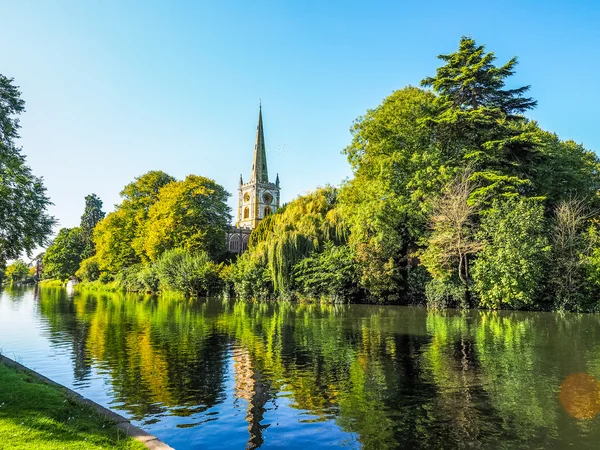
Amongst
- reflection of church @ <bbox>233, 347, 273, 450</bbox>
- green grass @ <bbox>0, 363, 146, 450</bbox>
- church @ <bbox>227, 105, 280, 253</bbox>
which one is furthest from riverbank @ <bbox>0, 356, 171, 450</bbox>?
Result: church @ <bbox>227, 105, 280, 253</bbox>

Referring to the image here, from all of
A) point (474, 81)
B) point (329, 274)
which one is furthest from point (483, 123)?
point (329, 274)

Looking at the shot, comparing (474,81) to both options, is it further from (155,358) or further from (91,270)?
(91,270)

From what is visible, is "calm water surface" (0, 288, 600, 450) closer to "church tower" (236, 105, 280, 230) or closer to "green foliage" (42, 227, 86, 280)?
"green foliage" (42, 227, 86, 280)

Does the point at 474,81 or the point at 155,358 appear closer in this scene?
the point at 155,358

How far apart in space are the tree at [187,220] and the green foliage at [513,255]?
1287 inches

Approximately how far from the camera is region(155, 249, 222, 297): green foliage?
46.7m

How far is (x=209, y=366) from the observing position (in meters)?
12.5

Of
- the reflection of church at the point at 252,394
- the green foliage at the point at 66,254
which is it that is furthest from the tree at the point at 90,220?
the reflection of church at the point at 252,394

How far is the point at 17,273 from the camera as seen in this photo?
123938mm

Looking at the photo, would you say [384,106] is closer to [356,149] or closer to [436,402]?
[356,149]

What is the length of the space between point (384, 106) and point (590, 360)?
26.5 meters

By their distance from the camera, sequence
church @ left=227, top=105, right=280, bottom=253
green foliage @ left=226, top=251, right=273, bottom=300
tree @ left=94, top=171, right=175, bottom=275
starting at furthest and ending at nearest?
church @ left=227, top=105, right=280, bottom=253, tree @ left=94, top=171, right=175, bottom=275, green foliage @ left=226, top=251, right=273, bottom=300

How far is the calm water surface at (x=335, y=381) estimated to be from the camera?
7.40 meters

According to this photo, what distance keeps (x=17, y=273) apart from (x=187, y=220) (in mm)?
96316
